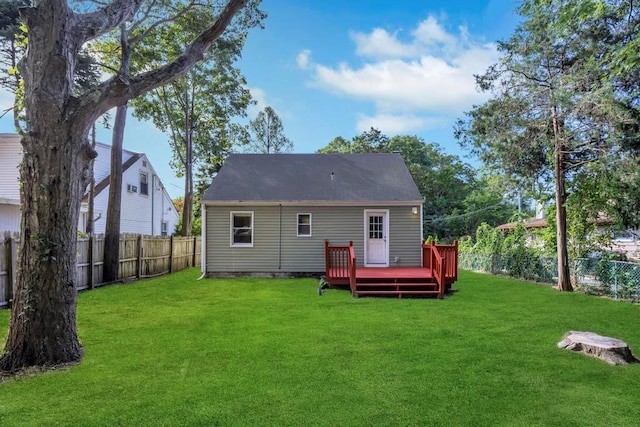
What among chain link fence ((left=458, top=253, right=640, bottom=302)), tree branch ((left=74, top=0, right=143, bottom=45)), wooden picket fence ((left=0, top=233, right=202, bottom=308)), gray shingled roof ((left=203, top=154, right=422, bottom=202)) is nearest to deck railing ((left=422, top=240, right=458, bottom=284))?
gray shingled roof ((left=203, top=154, right=422, bottom=202))

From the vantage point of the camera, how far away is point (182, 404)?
10.9ft

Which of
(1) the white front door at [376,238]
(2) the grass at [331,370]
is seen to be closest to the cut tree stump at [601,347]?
(2) the grass at [331,370]

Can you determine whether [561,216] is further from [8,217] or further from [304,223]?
[8,217]

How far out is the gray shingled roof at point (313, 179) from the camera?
12.7 m

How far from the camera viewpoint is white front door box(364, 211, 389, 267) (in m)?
12.5

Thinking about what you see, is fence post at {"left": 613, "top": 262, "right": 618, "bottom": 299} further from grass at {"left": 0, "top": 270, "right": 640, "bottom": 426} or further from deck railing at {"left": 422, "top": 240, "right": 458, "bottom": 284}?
deck railing at {"left": 422, "top": 240, "right": 458, "bottom": 284}

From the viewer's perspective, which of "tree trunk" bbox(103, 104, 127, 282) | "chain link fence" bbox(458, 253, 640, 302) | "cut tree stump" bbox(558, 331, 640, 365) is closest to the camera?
"cut tree stump" bbox(558, 331, 640, 365)

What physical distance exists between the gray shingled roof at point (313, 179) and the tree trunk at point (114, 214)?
111 inches

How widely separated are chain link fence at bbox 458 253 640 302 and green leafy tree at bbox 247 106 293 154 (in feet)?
63.9

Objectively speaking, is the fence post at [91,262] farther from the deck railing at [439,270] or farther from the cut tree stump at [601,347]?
the cut tree stump at [601,347]

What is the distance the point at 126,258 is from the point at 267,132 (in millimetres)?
19165

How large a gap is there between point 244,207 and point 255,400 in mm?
9766

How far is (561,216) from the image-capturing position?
35.4ft

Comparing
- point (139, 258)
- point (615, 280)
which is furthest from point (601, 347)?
point (139, 258)
